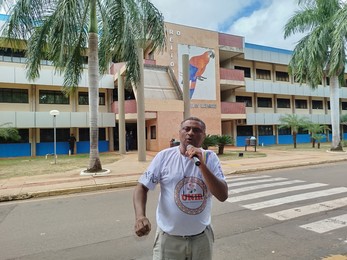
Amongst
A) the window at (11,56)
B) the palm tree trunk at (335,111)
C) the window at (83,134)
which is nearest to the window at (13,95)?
the window at (11,56)

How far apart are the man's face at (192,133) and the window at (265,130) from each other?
3142cm

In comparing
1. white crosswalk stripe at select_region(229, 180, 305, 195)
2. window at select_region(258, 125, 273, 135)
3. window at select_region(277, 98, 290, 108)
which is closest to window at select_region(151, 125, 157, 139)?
window at select_region(258, 125, 273, 135)

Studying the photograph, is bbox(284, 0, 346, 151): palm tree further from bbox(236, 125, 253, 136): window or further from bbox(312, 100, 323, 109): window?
bbox(312, 100, 323, 109): window

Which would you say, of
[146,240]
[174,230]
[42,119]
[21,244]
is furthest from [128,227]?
[42,119]

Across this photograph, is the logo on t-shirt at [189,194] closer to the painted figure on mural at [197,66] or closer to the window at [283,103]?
the painted figure on mural at [197,66]

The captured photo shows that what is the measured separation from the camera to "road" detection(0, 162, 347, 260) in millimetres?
4121

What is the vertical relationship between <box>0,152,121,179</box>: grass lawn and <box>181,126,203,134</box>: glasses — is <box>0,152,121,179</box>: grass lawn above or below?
below

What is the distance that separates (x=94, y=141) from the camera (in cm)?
1159

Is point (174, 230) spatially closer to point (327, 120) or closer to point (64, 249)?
point (64, 249)

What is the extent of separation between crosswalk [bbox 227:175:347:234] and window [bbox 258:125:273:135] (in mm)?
23218

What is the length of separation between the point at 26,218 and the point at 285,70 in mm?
33777

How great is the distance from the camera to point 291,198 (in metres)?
7.20

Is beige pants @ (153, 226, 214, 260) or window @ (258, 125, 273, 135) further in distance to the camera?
window @ (258, 125, 273, 135)

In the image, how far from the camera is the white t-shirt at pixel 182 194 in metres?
2.21
